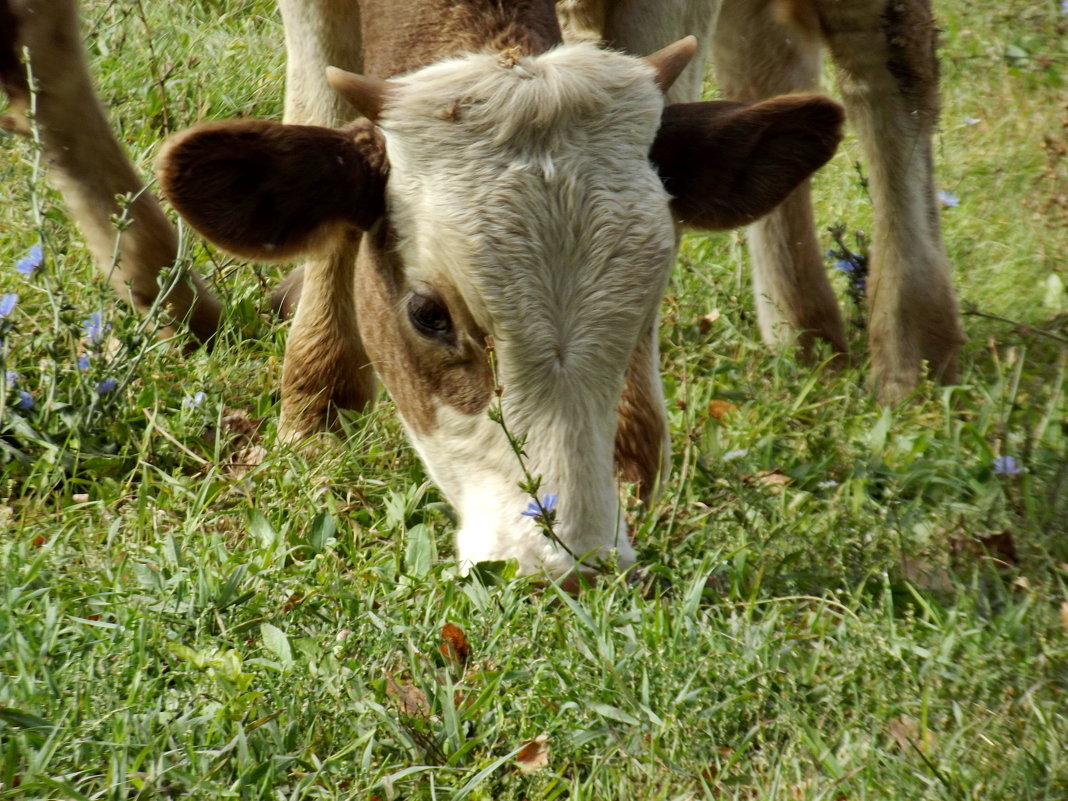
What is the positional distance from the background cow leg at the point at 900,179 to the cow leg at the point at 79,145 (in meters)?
2.69

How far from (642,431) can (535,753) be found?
4.77ft

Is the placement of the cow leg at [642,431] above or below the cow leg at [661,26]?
below

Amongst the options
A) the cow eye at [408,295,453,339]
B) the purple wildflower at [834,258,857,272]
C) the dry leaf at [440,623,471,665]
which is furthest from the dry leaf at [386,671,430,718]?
the purple wildflower at [834,258,857,272]

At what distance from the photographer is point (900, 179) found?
5332mm

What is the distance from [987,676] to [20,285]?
3.68 meters

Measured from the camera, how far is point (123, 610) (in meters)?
3.15

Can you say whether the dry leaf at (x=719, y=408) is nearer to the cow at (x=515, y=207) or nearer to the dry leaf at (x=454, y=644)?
the cow at (x=515, y=207)

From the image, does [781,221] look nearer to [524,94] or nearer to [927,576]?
[927,576]

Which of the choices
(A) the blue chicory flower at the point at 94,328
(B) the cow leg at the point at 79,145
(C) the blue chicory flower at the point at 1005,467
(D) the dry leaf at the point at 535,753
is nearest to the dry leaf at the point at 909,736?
(D) the dry leaf at the point at 535,753

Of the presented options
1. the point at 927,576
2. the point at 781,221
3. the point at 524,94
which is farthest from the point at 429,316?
the point at 781,221

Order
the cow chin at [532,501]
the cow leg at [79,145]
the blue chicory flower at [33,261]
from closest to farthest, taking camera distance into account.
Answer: the cow chin at [532,501], the blue chicory flower at [33,261], the cow leg at [79,145]

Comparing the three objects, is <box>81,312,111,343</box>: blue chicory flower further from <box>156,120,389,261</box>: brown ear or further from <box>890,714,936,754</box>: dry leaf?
<box>890,714,936,754</box>: dry leaf

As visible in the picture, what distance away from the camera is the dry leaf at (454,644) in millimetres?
3154

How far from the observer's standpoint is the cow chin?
129 inches
